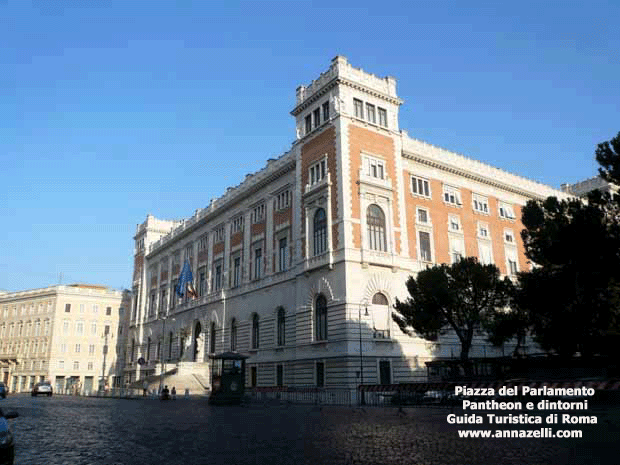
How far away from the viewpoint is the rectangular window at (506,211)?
5281 centimetres

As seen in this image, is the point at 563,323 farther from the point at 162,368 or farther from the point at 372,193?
the point at 162,368

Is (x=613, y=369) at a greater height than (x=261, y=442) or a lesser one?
greater

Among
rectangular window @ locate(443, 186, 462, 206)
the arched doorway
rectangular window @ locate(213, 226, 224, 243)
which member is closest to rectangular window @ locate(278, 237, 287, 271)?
rectangular window @ locate(213, 226, 224, 243)

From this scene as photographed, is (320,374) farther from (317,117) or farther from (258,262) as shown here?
(317,117)

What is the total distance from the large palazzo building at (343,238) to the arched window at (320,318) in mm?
78

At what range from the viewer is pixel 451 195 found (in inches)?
1925

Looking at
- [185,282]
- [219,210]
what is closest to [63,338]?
[185,282]

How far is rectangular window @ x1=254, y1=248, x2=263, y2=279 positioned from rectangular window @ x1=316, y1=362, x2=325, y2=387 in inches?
533

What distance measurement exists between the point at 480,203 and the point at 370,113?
15535mm

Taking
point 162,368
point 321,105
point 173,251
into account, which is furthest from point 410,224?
point 173,251

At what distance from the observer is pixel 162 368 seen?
56344 mm

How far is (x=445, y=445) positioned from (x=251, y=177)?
44977mm

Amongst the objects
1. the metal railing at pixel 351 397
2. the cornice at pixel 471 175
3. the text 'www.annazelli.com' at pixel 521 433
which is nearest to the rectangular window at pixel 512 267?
the cornice at pixel 471 175

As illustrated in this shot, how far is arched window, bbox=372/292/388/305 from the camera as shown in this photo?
39.2 metres
